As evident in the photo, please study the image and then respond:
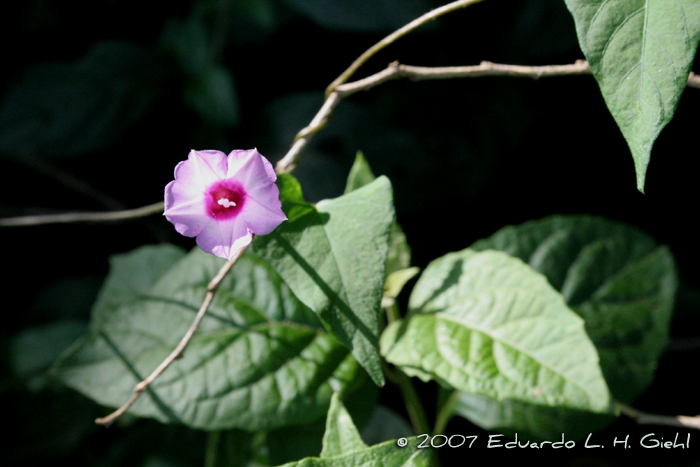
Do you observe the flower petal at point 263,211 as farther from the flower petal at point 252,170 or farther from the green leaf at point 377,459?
the green leaf at point 377,459

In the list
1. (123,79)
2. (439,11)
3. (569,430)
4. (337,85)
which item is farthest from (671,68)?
(123,79)

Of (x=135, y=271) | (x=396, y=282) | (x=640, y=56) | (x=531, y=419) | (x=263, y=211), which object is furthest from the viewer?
(x=135, y=271)

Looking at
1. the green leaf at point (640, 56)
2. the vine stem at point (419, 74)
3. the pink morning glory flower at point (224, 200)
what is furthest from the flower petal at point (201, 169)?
the green leaf at point (640, 56)

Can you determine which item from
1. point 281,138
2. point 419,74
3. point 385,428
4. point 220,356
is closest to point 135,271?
point 220,356

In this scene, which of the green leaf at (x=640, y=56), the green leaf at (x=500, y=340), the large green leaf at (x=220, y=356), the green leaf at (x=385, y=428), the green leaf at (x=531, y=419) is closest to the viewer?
the green leaf at (x=640, y=56)

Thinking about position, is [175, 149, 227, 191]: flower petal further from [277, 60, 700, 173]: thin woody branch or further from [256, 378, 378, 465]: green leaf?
[256, 378, 378, 465]: green leaf

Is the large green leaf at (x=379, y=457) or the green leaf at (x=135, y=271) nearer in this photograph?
the large green leaf at (x=379, y=457)

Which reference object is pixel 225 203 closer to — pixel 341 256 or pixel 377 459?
pixel 341 256
